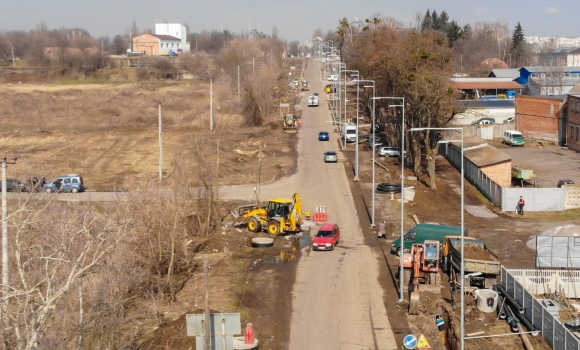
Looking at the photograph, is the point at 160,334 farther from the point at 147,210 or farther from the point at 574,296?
the point at 574,296

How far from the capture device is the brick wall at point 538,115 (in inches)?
2306

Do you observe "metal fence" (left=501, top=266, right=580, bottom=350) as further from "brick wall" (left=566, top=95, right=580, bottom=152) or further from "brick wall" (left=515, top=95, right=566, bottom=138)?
"brick wall" (left=515, top=95, right=566, bottom=138)

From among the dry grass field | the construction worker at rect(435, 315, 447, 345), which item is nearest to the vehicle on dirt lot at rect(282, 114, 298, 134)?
the dry grass field

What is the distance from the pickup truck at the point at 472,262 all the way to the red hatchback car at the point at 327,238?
4907mm

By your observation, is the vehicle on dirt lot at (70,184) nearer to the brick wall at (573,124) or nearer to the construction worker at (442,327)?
the construction worker at (442,327)

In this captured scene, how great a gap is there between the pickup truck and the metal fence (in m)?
0.66

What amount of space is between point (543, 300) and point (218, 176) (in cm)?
2684

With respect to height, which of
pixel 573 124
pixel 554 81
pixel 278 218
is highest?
pixel 554 81

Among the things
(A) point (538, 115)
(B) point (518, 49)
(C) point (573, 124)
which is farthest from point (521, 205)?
(B) point (518, 49)

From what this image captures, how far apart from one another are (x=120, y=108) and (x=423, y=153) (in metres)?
46.4

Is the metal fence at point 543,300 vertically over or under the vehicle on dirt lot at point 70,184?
under

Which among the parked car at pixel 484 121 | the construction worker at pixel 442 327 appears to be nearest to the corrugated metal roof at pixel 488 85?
the parked car at pixel 484 121

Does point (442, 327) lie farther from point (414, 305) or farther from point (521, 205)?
point (521, 205)

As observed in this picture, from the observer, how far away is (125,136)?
215 feet
